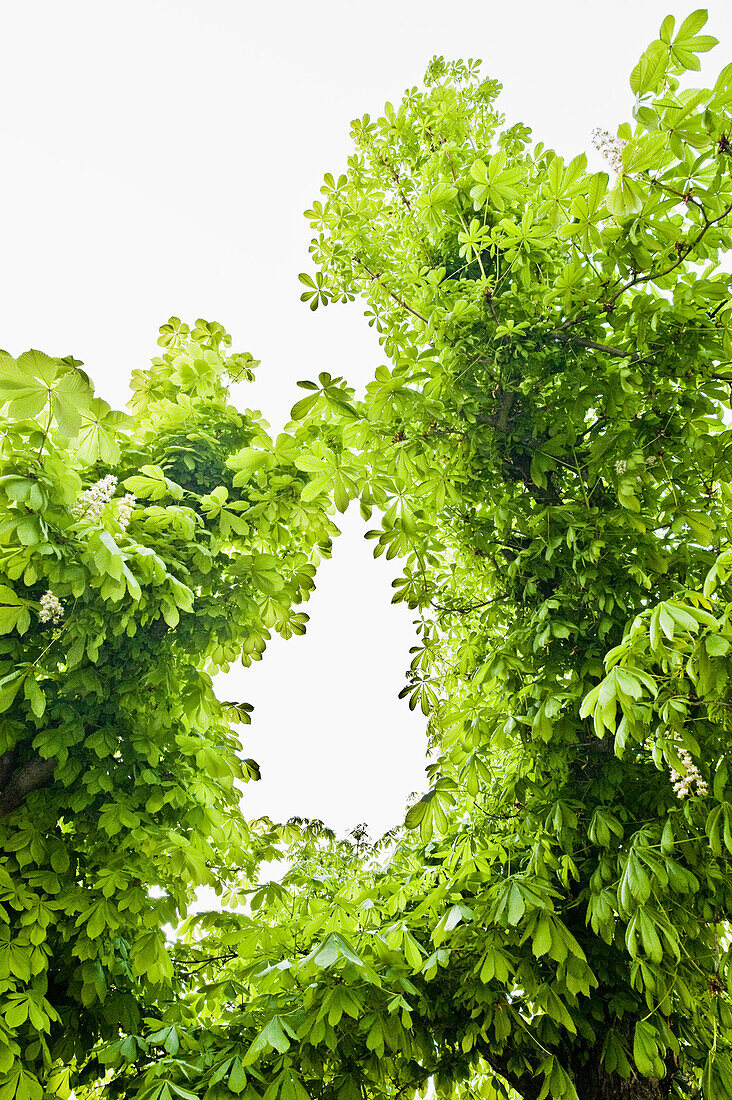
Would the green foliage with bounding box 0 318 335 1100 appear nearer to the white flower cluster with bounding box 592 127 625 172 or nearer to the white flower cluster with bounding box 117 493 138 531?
the white flower cluster with bounding box 117 493 138 531

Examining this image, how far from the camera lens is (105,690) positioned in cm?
187

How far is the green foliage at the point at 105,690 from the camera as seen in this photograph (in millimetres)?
1604

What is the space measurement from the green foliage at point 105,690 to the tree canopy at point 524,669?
0.02m

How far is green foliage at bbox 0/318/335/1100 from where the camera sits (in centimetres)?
160

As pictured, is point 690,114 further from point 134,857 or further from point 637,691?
point 134,857

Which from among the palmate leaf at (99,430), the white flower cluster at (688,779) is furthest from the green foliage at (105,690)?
the white flower cluster at (688,779)

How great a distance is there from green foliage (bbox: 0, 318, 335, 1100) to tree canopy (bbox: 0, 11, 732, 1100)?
0.02 m

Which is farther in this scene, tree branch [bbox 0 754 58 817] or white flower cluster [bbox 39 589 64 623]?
tree branch [bbox 0 754 58 817]

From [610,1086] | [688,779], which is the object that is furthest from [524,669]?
[610,1086]

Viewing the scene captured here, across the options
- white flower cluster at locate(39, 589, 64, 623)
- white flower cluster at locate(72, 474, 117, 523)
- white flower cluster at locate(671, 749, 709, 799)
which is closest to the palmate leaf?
white flower cluster at locate(72, 474, 117, 523)

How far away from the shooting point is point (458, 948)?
193cm

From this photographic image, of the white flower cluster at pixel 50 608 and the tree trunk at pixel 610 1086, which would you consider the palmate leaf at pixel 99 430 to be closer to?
the white flower cluster at pixel 50 608

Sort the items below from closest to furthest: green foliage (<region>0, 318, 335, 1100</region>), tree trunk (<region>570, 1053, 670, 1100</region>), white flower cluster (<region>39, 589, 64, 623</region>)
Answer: green foliage (<region>0, 318, 335, 1100</region>) → white flower cluster (<region>39, 589, 64, 623</region>) → tree trunk (<region>570, 1053, 670, 1100</region>)

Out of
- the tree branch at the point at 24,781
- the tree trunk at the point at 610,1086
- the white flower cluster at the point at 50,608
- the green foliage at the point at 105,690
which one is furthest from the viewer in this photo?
the tree trunk at the point at 610,1086
